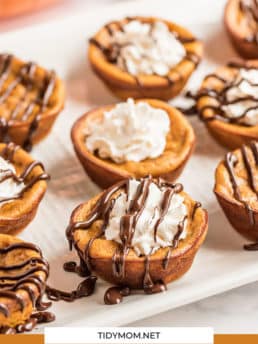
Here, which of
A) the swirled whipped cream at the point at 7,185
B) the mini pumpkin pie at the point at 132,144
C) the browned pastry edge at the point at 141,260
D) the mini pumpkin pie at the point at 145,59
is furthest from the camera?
the mini pumpkin pie at the point at 145,59

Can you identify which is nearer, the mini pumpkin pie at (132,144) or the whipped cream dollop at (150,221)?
the whipped cream dollop at (150,221)

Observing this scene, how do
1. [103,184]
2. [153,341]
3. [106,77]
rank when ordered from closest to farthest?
1. [153,341]
2. [103,184]
3. [106,77]

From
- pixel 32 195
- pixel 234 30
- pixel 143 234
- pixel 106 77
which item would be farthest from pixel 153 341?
pixel 234 30

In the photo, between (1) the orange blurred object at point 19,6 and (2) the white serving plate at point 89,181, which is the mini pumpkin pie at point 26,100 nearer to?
(2) the white serving plate at point 89,181

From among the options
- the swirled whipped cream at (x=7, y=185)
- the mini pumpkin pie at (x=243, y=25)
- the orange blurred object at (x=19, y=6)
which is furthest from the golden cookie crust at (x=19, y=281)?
the orange blurred object at (x=19, y=6)

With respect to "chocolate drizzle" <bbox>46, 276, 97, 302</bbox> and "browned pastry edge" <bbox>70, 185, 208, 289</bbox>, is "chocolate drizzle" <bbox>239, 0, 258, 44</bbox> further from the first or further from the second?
"chocolate drizzle" <bbox>46, 276, 97, 302</bbox>

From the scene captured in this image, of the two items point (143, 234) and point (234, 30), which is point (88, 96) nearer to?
point (234, 30)

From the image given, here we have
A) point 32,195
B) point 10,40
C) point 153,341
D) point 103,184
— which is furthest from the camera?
point 10,40
